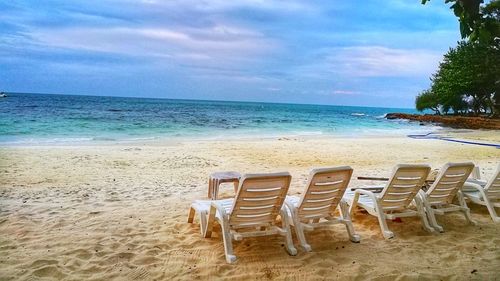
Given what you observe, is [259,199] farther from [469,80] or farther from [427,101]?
[427,101]

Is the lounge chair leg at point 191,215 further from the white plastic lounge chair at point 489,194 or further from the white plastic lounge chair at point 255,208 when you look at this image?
the white plastic lounge chair at point 489,194

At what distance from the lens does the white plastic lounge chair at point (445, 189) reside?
5402 mm

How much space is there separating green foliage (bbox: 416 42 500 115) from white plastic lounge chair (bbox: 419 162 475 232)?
34393mm

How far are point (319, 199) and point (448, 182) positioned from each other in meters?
2.05

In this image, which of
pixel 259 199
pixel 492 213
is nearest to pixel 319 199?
pixel 259 199

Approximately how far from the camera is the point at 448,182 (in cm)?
552

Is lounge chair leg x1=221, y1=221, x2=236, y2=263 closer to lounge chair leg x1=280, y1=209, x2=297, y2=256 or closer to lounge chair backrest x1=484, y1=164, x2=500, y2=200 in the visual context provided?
lounge chair leg x1=280, y1=209, x2=297, y2=256

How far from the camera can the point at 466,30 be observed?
2.99m

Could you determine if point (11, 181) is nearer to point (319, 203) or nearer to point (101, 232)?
point (101, 232)

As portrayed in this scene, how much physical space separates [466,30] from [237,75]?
2101 inches

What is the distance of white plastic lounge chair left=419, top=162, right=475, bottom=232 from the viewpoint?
5402 mm

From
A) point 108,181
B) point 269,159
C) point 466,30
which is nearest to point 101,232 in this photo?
point 108,181

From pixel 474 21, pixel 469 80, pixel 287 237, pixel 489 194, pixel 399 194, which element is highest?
pixel 469 80

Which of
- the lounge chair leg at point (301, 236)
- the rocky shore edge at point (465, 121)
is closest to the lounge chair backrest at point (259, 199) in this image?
the lounge chair leg at point (301, 236)
